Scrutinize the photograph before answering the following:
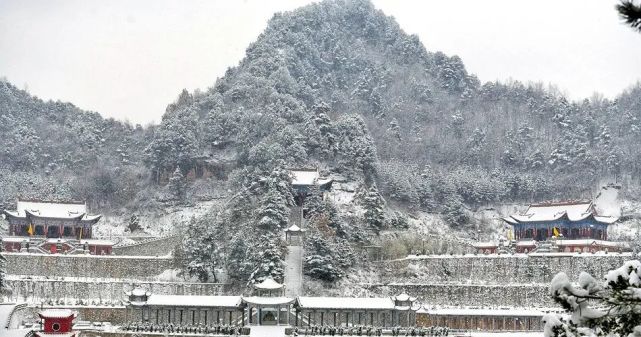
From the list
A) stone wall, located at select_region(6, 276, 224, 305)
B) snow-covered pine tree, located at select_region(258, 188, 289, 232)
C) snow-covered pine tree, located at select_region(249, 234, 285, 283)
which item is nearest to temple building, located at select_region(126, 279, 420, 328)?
snow-covered pine tree, located at select_region(249, 234, 285, 283)

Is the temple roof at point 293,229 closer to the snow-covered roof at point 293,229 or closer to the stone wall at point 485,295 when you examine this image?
the snow-covered roof at point 293,229

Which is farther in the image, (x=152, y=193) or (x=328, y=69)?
(x=328, y=69)

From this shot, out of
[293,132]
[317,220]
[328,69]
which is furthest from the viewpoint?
[328,69]

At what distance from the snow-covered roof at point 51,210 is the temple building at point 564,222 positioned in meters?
32.3

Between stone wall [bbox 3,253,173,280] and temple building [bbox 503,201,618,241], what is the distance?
26781 millimetres

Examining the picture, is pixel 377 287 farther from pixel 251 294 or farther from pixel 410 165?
pixel 410 165

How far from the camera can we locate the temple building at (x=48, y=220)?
212 ft

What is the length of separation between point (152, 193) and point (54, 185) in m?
10.1

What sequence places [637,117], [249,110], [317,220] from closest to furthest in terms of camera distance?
[317,220] → [249,110] → [637,117]

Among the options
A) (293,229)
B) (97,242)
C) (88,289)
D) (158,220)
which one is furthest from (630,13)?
(158,220)

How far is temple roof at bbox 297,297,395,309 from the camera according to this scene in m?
47.8

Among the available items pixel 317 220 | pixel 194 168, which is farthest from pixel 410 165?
pixel 317 220

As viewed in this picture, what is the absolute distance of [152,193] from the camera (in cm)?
7556

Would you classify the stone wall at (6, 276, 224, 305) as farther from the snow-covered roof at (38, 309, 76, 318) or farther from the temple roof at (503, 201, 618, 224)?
the temple roof at (503, 201, 618, 224)
